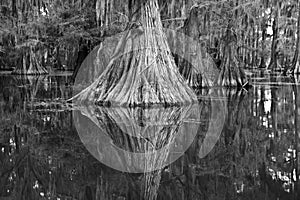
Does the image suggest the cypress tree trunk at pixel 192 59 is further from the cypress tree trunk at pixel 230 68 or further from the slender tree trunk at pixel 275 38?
the slender tree trunk at pixel 275 38

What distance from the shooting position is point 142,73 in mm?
10477

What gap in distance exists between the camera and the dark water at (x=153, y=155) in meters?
4.06

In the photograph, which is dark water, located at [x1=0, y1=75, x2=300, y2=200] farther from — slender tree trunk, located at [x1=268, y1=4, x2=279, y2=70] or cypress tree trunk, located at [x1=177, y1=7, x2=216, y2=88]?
slender tree trunk, located at [x1=268, y1=4, x2=279, y2=70]

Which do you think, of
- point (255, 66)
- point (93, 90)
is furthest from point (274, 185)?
point (255, 66)

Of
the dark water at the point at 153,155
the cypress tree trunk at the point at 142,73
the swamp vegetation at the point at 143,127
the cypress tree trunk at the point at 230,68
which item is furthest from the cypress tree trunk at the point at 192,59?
the dark water at the point at 153,155

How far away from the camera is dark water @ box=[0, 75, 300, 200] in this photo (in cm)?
406

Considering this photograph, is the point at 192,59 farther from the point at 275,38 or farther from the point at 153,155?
the point at 275,38

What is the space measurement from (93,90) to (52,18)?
10.00m

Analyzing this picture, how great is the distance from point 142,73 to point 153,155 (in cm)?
528

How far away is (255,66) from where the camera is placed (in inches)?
1735

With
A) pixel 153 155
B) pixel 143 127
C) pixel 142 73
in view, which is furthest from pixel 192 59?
pixel 153 155

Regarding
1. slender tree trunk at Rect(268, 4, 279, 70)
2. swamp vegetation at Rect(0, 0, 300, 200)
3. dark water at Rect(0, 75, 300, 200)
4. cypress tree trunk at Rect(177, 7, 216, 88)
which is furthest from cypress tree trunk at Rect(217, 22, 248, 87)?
slender tree trunk at Rect(268, 4, 279, 70)

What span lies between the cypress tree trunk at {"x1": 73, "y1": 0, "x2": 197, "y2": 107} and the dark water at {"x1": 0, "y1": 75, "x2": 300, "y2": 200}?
0.90 metres

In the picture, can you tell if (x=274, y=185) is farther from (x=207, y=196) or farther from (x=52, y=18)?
(x=52, y=18)
